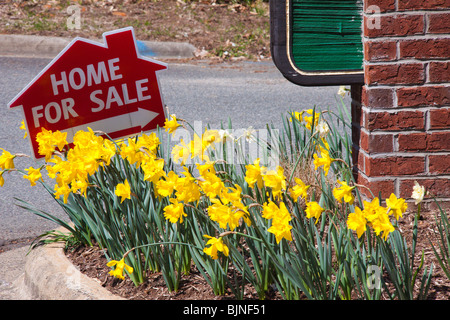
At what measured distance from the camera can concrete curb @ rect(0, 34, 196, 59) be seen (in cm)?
811

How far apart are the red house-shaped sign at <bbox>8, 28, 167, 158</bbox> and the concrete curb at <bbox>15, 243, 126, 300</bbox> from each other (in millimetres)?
478

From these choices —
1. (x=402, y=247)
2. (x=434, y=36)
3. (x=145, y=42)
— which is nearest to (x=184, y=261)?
(x=402, y=247)

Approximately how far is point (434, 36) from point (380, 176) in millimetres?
675

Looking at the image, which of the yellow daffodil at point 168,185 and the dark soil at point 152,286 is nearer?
the yellow daffodil at point 168,185

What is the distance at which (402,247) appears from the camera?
1.89 meters

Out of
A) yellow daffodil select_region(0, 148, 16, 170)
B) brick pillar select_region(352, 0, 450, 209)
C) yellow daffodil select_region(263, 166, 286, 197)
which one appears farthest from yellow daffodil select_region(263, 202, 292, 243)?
yellow daffodil select_region(0, 148, 16, 170)

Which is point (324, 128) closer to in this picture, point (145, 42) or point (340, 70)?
point (340, 70)

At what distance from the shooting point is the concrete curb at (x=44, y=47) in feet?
26.6

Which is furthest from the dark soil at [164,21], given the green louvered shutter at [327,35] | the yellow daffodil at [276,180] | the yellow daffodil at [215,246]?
the yellow daffodil at [215,246]

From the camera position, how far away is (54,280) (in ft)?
7.62

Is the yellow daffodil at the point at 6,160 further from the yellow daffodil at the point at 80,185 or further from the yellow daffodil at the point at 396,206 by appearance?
the yellow daffodil at the point at 396,206

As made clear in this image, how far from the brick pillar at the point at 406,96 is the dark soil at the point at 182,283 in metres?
0.26

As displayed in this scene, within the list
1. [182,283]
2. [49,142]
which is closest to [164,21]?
[49,142]

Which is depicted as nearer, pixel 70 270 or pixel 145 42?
pixel 70 270
